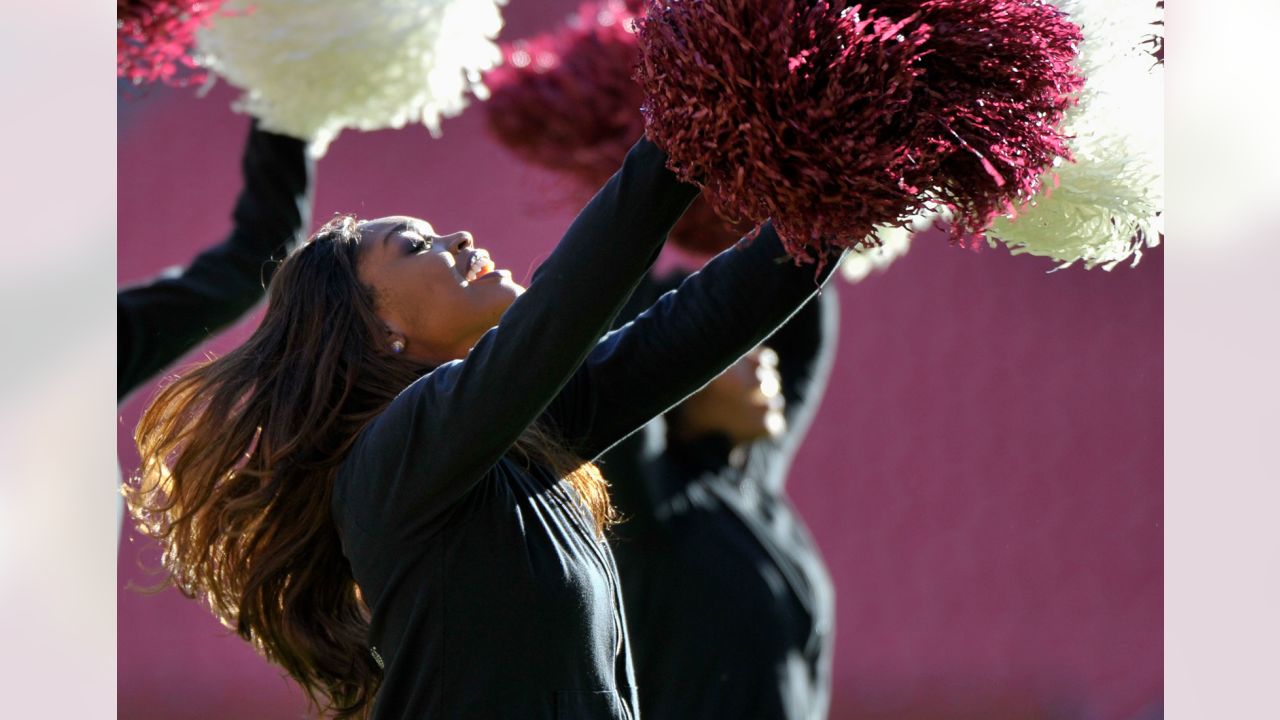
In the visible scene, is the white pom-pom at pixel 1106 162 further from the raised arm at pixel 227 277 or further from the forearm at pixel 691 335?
the raised arm at pixel 227 277

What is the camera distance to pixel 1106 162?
1.28 meters

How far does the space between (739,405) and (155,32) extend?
954 mm

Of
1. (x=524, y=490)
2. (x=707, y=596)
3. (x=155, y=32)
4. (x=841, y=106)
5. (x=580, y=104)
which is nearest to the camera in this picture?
(x=841, y=106)

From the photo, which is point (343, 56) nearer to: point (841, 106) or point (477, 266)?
point (477, 266)

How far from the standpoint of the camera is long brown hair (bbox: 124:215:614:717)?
1.26 m

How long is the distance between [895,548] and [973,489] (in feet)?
0.87

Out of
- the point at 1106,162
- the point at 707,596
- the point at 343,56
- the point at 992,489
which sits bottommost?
the point at 992,489

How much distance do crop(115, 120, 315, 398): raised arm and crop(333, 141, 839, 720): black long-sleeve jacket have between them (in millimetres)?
854

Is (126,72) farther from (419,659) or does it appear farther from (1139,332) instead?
(1139,332)

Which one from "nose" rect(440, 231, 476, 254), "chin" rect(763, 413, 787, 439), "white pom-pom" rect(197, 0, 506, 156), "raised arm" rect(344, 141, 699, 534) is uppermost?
"white pom-pom" rect(197, 0, 506, 156)

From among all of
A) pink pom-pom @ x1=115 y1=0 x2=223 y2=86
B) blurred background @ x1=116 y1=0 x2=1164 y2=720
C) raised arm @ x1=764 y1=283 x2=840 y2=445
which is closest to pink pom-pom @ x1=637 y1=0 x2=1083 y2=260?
pink pom-pom @ x1=115 y1=0 x2=223 y2=86


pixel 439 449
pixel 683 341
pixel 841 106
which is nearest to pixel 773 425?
pixel 683 341

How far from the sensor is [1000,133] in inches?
39.3

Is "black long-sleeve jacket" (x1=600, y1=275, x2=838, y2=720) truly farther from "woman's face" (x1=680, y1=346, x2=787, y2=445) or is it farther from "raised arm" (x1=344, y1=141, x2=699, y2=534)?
"raised arm" (x1=344, y1=141, x2=699, y2=534)
